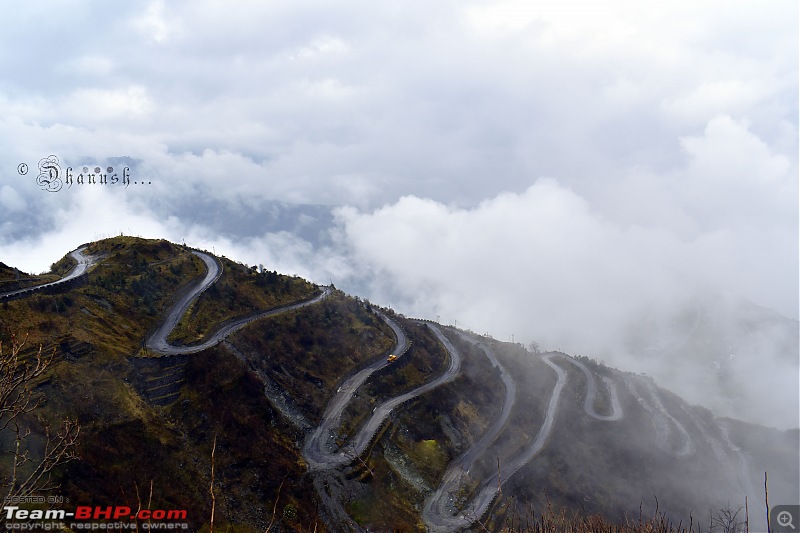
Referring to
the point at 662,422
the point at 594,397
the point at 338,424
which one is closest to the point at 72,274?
the point at 338,424

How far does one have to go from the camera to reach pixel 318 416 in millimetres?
68000

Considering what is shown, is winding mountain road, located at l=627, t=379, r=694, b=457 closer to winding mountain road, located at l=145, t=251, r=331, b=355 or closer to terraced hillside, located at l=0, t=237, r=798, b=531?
terraced hillside, located at l=0, t=237, r=798, b=531

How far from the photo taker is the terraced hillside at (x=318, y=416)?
167 ft

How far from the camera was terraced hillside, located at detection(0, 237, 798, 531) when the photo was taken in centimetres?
5075

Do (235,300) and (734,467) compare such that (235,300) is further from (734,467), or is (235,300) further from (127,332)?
(734,467)

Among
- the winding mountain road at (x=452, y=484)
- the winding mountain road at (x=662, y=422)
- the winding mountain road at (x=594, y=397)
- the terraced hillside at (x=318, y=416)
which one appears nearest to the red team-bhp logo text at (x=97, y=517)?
the terraced hillside at (x=318, y=416)

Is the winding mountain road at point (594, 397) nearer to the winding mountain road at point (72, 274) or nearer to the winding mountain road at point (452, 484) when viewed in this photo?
the winding mountain road at point (452, 484)

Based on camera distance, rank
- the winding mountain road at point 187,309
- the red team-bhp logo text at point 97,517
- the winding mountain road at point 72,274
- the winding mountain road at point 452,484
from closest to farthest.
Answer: the red team-bhp logo text at point 97,517 < the winding mountain road at point 452,484 < the winding mountain road at point 72,274 < the winding mountain road at point 187,309

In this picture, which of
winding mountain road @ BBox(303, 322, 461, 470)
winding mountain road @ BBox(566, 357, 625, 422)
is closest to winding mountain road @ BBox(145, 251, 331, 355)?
winding mountain road @ BBox(303, 322, 461, 470)

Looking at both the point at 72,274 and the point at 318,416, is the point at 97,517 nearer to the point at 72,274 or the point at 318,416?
the point at 318,416

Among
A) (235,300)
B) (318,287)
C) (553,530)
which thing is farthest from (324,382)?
(553,530)

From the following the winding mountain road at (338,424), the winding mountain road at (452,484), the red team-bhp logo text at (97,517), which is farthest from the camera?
the winding mountain road at (338,424)

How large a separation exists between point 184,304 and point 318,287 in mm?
36013

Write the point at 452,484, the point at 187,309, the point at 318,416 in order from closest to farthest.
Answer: the point at 452,484, the point at 318,416, the point at 187,309
